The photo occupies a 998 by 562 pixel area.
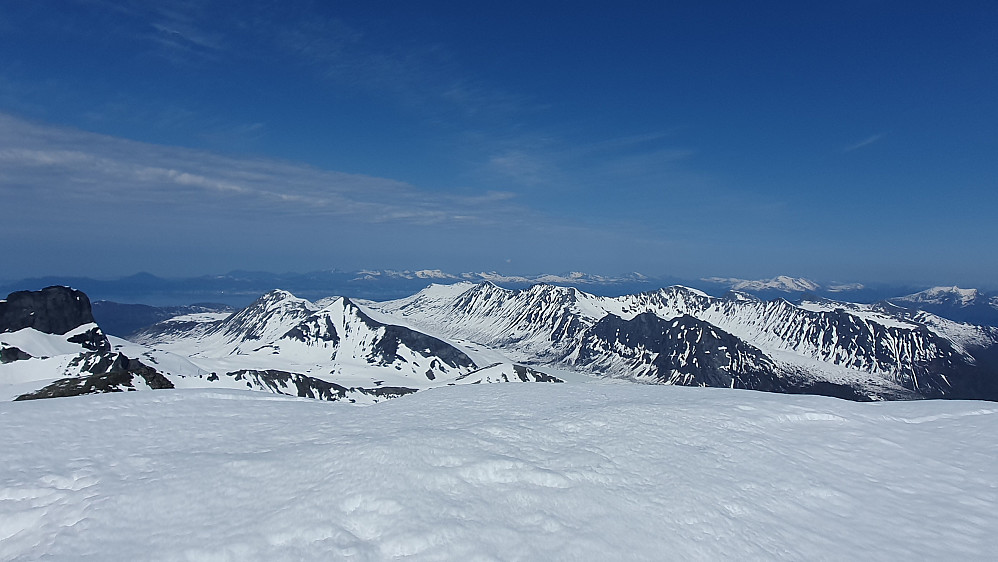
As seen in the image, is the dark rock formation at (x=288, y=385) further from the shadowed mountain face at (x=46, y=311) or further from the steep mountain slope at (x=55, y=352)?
the shadowed mountain face at (x=46, y=311)

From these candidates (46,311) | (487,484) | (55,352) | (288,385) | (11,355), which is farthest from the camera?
(46,311)

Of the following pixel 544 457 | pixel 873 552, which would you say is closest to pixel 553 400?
pixel 544 457

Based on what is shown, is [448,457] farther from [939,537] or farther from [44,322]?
[44,322]

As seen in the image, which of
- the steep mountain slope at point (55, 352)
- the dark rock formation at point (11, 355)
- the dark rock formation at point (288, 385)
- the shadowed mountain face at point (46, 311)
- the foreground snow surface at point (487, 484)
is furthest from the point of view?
the shadowed mountain face at point (46, 311)

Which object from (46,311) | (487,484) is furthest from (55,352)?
(487,484)

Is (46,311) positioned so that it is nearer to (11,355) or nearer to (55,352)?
(55,352)

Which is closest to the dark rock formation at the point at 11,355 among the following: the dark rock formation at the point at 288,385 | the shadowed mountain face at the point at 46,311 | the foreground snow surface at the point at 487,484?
the dark rock formation at the point at 288,385
